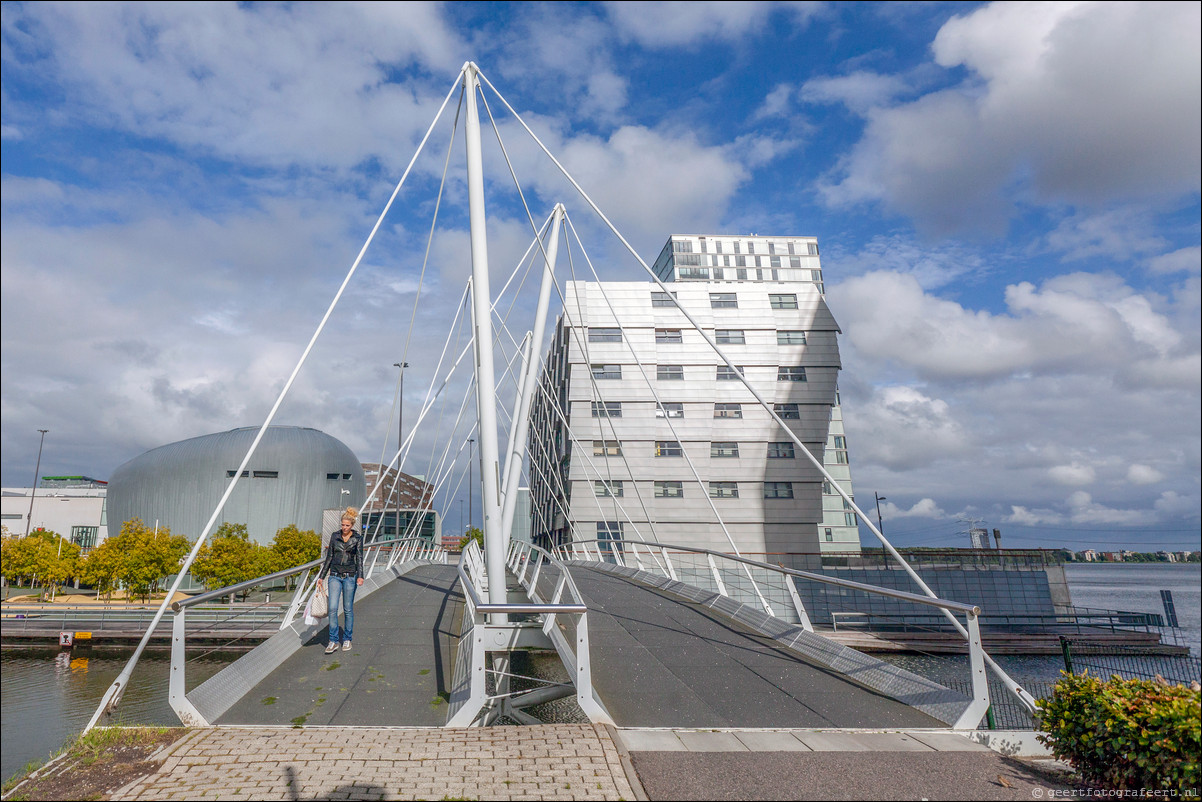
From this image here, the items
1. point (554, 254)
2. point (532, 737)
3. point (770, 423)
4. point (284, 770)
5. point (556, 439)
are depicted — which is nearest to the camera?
point (284, 770)

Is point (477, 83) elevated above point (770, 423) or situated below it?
above

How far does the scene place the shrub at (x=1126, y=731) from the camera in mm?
3811

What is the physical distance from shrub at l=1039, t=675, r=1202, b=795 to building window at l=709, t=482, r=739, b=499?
1604 inches

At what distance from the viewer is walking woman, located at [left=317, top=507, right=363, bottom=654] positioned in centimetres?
814

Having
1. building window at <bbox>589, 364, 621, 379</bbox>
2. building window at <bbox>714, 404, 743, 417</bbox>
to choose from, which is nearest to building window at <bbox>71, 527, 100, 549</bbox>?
building window at <bbox>589, 364, 621, 379</bbox>

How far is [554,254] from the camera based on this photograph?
19.8m

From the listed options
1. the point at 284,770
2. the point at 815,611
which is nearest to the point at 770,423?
the point at 815,611

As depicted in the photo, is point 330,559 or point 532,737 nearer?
point 532,737

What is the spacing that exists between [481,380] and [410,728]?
6530 millimetres

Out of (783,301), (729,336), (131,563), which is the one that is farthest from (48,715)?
(783,301)

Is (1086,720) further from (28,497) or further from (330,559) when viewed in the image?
(28,497)

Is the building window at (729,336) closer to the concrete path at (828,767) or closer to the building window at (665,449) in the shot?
the building window at (665,449)

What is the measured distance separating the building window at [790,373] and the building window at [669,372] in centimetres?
712

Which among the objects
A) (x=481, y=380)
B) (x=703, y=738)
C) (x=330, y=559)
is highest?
(x=481, y=380)
